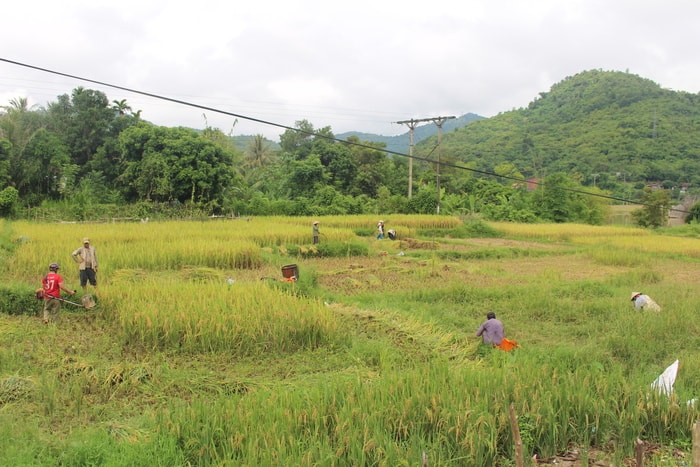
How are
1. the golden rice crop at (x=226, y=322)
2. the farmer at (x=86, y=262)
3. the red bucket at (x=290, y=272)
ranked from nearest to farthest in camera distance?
1. the golden rice crop at (x=226, y=322)
2. the farmer at (x=86, y=262)
3. the red bucket at (x=290, y=272)

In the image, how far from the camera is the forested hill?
46.4 m

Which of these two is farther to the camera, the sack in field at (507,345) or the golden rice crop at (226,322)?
the sack in field at (507,345)

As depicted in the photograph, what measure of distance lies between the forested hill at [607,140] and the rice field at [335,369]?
33.6 meters

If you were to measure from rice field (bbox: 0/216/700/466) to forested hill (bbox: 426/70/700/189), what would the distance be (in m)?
33.6

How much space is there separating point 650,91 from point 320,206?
54.6m

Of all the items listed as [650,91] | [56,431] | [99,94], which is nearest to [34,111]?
[99,94]

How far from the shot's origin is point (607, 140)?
51188 millimetres

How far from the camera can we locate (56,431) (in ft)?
12.8

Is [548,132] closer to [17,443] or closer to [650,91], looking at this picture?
[650,91]

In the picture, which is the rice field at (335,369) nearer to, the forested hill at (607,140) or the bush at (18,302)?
the bush at (18,302)

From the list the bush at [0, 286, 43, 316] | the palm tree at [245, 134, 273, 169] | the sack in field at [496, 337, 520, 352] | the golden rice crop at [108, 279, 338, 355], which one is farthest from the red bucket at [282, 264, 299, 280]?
the palm tree at [245, 134, 273, 169]

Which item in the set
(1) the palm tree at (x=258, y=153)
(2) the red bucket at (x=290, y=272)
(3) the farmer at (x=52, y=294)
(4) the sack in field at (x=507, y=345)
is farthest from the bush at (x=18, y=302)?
(1) the palm tree at (x=258, y=153)

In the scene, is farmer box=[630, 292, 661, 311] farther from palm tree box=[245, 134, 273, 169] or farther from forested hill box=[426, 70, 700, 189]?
palm tree box=[245, 134, 273, 169]

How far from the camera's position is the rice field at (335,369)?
351 cm
